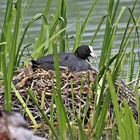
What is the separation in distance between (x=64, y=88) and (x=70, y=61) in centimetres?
79

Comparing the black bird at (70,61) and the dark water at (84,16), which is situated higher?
the dark water at (84,16)

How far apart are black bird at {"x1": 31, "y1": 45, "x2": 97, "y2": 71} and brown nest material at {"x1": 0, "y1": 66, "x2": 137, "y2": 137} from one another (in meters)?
0.08

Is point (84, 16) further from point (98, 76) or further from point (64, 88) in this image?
point (98, 76)

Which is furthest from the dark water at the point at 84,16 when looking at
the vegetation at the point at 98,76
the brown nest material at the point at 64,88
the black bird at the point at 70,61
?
the vegetation at the point at 98,76

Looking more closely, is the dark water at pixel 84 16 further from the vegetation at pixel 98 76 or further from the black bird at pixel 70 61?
the vegetation at pixel 98 76

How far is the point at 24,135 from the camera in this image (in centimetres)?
115

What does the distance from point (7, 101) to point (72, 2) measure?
11.6 m

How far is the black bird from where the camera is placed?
5.85 metres

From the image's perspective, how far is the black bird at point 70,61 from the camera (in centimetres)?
585

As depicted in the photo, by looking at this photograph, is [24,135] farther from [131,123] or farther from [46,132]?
[46,132]

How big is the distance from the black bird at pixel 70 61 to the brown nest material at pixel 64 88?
0.08m

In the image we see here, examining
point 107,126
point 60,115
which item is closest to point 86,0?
point 107,126

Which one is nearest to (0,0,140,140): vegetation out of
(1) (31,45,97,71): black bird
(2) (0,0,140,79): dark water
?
(1) (31,45,97,71): black bird

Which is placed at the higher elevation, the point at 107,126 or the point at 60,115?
the point at 60,115
